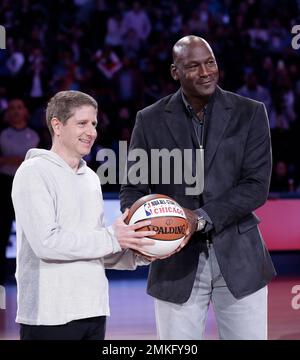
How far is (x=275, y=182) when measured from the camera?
31.0ft

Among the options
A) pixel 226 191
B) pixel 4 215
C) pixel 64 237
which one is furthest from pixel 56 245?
pixel 4 215

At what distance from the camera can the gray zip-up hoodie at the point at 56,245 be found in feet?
10.2

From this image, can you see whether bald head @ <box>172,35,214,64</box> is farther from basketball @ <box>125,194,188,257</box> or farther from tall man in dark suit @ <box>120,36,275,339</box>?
basketball @ <box>125,194,188,257</box>

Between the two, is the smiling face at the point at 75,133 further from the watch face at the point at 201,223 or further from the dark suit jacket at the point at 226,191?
the watch face at the point at 201,223

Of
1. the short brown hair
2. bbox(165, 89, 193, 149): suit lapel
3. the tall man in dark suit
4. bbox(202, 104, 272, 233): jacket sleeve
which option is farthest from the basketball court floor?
the short brown hair

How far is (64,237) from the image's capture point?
3.12 meters

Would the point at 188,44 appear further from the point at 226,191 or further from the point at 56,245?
the point at 56,245

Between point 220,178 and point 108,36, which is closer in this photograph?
point 220,178

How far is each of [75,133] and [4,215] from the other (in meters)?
4.13

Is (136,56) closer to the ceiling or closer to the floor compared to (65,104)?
closer to the ceiling

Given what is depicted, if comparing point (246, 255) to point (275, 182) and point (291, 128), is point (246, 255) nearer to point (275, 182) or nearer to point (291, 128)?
point (275, 182)

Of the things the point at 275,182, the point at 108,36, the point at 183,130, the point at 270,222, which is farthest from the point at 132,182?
the point at 108,36
